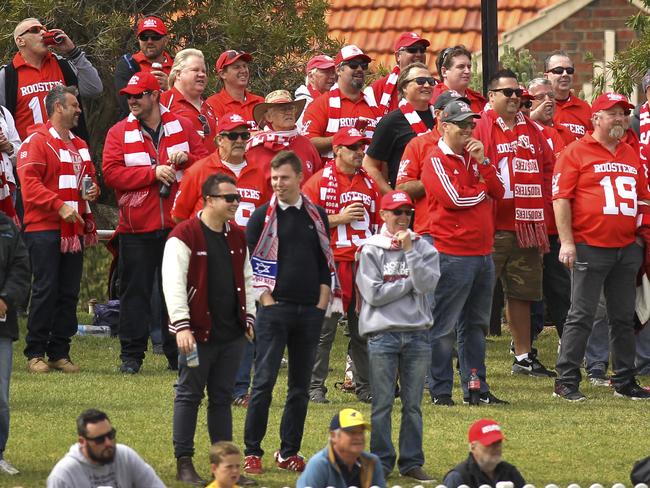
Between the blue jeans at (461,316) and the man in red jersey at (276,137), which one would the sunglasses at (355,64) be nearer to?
the man in red jersey at (276,137)

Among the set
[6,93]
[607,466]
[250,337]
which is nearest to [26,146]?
[6,93]

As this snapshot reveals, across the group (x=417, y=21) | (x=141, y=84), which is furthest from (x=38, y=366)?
(x=417, y=21)

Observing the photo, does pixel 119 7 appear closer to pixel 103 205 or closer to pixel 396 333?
pixel 103 205

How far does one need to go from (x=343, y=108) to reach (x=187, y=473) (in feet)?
16.7

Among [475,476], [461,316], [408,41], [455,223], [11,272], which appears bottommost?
[475,476]

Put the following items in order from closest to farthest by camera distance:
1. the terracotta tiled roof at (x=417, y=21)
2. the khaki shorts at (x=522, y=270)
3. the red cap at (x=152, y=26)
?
Result: 1. the khaki shorts at (x=522, y=270)
2. the red cap at (x=152, y=26)
3. the terracotta tiled roof at (x=417, y=21)

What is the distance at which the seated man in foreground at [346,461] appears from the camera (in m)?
10.4

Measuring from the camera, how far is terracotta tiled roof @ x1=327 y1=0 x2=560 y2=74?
83.7 ft

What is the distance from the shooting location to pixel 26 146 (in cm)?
1482

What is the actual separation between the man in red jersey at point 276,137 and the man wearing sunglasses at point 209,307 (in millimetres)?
2222

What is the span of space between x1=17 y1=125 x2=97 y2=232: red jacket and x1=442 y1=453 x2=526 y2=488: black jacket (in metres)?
5.34

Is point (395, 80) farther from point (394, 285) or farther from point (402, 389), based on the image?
point (402, 389)

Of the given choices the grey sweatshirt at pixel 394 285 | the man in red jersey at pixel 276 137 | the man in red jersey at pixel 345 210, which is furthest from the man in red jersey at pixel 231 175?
the grey sweatshirt at pixel 394 285

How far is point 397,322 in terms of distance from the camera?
12.0m
